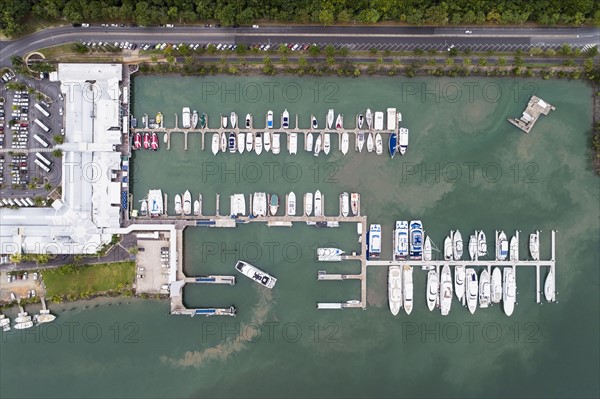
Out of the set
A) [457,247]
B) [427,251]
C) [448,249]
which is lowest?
[427,251]

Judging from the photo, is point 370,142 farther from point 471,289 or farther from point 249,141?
point 471,289

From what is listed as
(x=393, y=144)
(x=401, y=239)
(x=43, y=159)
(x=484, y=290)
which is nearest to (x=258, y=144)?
(x=393, y=144)

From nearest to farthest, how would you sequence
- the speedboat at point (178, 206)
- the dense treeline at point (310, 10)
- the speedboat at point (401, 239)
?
the dense treeline at point (310, 10) < the speedboat at point (401, 239) < the speedboat at point (178, 206)

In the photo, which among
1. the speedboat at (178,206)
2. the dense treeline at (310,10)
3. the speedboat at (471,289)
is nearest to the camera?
the dense treeline at (310,10)

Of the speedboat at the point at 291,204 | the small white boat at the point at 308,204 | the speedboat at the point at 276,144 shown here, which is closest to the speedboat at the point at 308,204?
the small white boat at the point at 308,204

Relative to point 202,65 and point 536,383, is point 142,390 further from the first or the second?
point 536,383

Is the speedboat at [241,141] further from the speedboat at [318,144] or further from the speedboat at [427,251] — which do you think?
the speedboat at [427,251]
